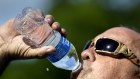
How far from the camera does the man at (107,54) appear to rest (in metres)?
7.04

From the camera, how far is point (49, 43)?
22.8ft

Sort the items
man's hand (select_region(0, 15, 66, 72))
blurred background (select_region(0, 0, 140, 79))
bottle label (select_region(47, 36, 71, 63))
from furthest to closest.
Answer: blurred background (select_region(0, 0, 140, 79))
man's hand (select_region(0, 15, 66, 72))
bottle label (select_region(47, 36, 71, 63))

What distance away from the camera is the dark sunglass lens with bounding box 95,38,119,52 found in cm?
718

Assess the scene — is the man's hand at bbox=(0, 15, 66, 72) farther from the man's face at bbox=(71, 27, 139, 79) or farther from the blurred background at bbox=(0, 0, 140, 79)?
the blurred background at bbox=(0, 0, 140, 79)

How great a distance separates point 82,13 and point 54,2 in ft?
14.5

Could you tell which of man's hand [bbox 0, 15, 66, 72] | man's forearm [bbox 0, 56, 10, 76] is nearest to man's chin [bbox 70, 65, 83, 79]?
man's hand [bbox 0, 15, 66, 72]

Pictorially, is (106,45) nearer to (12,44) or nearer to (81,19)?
(12,44)

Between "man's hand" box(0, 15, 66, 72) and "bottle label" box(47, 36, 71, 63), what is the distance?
0.26 metres

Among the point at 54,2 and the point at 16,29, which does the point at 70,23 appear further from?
the point at 16,29

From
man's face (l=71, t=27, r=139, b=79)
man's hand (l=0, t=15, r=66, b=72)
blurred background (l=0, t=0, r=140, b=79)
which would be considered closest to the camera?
man's face (l=71, t=27, r=139, b=79)

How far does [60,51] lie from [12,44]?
1.90ft

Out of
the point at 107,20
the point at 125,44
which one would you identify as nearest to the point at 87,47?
the point at 125,44

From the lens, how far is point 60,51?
687cm

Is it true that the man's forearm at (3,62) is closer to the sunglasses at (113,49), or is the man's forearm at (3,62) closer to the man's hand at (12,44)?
the man's hand at (12,44)
